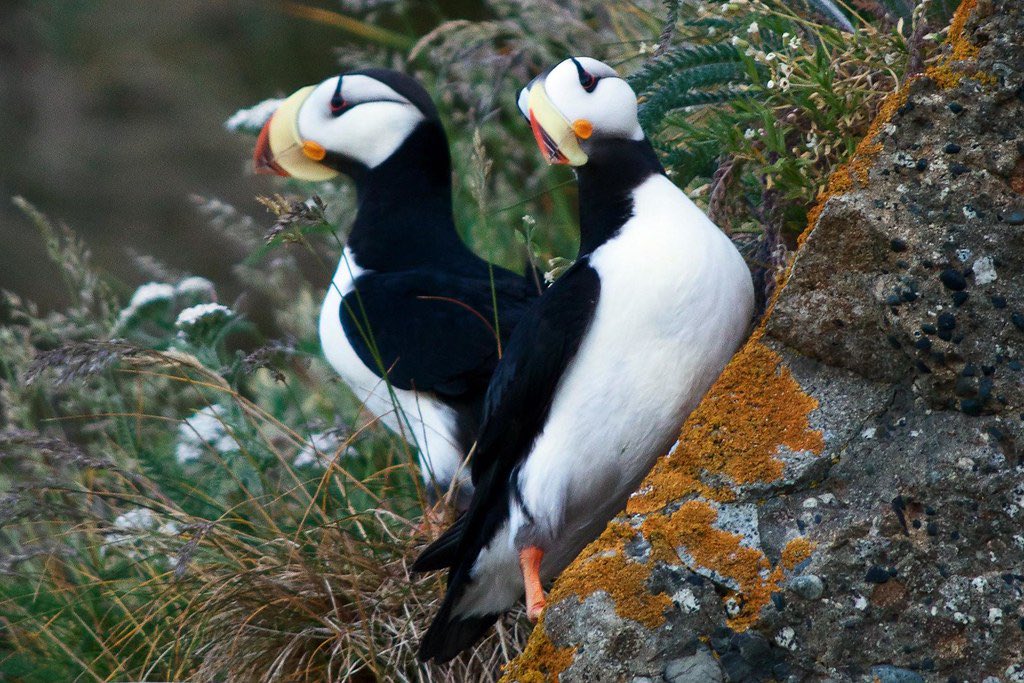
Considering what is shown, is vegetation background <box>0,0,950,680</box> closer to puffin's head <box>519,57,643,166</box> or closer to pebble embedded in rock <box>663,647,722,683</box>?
puffin's head <box>519,57,643,166</box>

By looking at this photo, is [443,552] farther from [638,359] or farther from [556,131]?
[556,131]

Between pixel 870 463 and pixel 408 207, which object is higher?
pixel 870 463

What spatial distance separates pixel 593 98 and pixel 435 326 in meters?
1.03

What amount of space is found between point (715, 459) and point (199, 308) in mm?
1952

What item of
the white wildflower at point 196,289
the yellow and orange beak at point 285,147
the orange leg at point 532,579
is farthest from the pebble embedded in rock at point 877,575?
the white wildflower at point 196,289

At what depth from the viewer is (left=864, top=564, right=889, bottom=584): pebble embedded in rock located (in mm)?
1979

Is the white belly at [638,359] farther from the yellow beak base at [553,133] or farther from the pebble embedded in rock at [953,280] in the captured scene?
the pebble embedded in rock at [953,280]

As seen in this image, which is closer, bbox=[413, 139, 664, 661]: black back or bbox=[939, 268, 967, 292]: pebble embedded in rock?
bbox=[939, 268, 967, 292]: pebble embedded in rock

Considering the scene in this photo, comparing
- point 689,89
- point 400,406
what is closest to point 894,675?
point 689,89

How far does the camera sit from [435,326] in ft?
11.0

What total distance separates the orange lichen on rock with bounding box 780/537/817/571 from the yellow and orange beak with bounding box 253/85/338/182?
89.2 inches

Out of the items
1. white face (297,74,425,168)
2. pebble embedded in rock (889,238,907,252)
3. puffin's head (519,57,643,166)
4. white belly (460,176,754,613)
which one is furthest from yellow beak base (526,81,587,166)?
white face (297,74,425,168)

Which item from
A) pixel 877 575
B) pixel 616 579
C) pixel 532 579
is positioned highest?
pixel 877 575

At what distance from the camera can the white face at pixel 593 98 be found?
8.13ft
